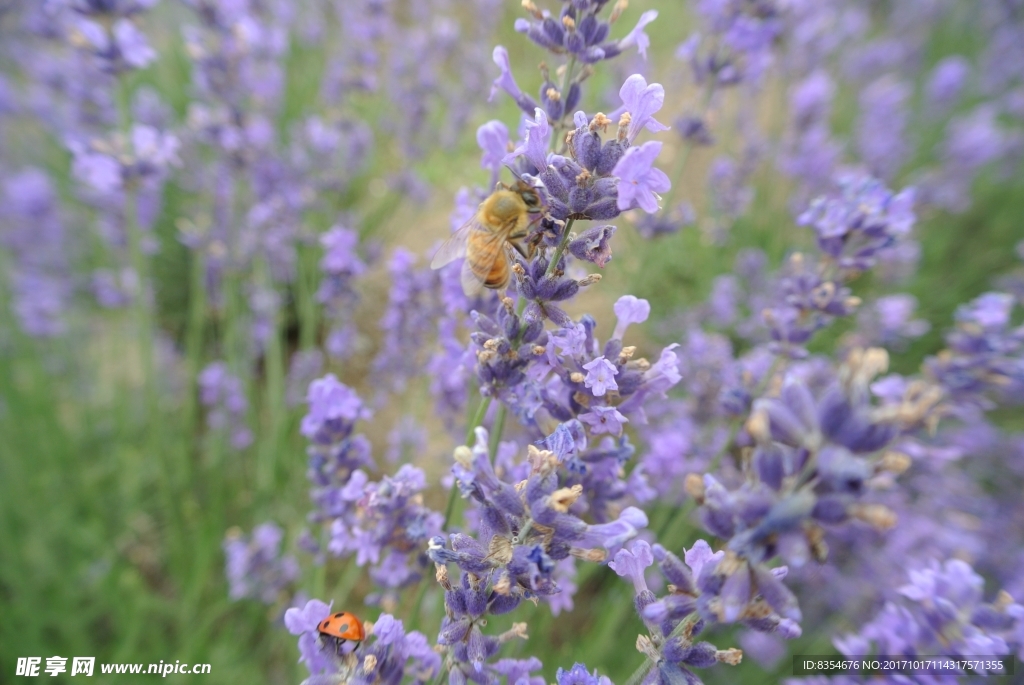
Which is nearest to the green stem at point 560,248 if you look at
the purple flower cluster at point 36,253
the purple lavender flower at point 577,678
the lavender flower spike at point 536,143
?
the lavender flower spike at point 536,143

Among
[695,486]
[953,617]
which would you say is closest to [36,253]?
[695,486]

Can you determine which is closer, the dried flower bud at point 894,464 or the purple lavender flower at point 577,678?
the dried flower bud at point 894,464

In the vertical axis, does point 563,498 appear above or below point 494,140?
below

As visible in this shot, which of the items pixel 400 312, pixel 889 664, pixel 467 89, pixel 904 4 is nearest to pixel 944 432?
pixel 889 664

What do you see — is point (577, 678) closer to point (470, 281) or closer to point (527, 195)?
point (470, 281)

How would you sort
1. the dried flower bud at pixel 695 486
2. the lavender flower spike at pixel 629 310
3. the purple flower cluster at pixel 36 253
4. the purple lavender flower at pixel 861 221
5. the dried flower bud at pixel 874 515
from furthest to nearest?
1. the purple flower cluster at pixel 36 253
2. the purple lavender flower at pixel 861 221
3. the lavender flower spike at pixel 629 310
4. the dried flower bud at pixel 695 486
5. the dried flower bud at pixel 874 515

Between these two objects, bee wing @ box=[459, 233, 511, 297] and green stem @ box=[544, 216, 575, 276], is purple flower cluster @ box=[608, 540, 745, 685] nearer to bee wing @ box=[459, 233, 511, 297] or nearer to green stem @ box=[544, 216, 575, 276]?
green stem @ box=[544, 216, 575, 276]

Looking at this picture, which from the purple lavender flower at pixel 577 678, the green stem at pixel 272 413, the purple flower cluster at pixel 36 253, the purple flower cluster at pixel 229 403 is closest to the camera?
the purple lavender flower at pixel 577 678

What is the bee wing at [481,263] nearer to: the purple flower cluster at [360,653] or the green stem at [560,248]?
the green stem at [560,248]
